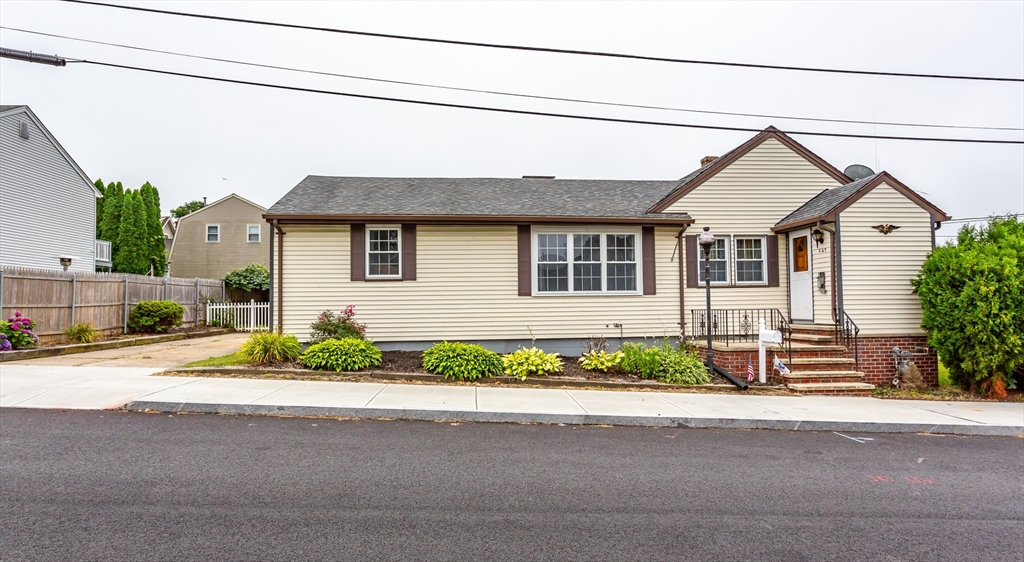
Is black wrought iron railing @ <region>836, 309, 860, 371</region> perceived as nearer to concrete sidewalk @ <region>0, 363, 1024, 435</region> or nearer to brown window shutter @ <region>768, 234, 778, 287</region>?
brown window shutter @ <region>768, 234, 778, 287</region>

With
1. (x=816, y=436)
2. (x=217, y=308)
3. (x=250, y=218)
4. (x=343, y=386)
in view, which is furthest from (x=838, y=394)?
(x=250, y=218)

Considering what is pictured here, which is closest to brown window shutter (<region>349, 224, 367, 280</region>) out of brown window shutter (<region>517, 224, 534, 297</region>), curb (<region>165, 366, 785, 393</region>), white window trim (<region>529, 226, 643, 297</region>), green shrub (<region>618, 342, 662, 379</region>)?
curb (<region>165, 366, 785, 393</region>)

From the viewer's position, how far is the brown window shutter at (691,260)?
12.9 metres

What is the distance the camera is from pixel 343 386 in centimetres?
914

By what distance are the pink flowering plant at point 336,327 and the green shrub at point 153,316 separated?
356 inches

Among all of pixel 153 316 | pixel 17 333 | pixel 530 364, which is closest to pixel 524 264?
pixel 530 364

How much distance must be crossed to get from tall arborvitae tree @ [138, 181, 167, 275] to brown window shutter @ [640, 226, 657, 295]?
103 ft

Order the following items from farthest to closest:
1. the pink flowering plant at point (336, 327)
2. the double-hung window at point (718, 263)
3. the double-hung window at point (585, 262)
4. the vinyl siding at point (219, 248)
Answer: the vinyl siding at point (219, 248) → the double-hung window at point (718, 263) → the double-hung window at point (585, 262) → the pink flowering plant at point (336, 327)

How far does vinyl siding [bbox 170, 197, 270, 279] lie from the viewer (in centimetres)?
3084

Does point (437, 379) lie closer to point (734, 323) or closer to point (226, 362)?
point (226, 362)

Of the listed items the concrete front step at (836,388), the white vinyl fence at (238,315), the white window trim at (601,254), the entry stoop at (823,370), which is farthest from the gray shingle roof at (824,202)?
the white vinyl fence at (238,315)

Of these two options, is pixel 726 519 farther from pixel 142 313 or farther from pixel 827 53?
pixel 142 313

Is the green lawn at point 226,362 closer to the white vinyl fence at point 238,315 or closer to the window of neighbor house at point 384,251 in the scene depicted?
the window of neighbor house at point 384,251

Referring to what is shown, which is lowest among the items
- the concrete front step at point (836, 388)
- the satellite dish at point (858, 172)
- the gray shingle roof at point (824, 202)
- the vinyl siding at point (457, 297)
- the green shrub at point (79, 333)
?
the concrete front step at point (836, 388)
